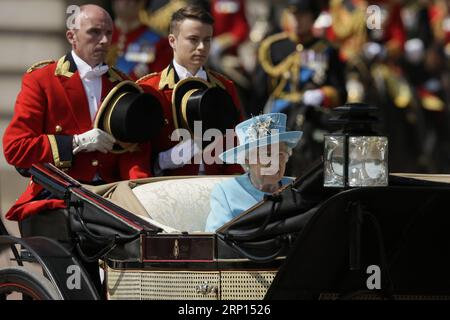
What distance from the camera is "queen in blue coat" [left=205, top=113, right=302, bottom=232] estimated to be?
20.4ft

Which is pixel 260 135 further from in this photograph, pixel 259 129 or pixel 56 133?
pixel 56 133

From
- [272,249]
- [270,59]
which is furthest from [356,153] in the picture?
[270,59]

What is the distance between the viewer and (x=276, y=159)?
20.4 ft

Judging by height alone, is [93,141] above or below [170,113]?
below

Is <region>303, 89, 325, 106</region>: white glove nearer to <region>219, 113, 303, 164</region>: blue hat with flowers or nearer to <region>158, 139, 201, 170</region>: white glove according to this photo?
<region>158, 139, 201, 170</region>: white glove

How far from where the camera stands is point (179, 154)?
285 inches

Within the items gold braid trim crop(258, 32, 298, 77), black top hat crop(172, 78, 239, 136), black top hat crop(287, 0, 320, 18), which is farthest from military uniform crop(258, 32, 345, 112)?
black top hat crop(172, 78, 239, 136)

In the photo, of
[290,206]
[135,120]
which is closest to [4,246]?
[135,120]

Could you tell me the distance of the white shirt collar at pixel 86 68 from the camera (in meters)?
7.12

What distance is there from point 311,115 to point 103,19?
6752mm

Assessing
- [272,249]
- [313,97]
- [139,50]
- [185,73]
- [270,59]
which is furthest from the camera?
[270,59]

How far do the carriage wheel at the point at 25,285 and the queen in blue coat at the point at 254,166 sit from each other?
648 millimetres

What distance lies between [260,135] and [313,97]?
7.70m

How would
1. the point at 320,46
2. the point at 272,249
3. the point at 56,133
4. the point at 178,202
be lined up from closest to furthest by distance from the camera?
1. the point at 272,249
2. the point at 178,202
3. the point at 56,133
4. the point at 320,46
